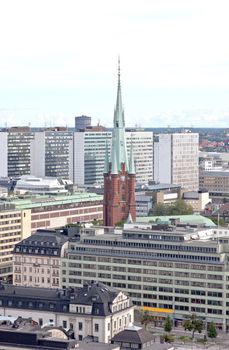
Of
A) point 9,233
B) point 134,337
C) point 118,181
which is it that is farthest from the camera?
point 118,181

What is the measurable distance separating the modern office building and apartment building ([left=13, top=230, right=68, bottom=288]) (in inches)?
904

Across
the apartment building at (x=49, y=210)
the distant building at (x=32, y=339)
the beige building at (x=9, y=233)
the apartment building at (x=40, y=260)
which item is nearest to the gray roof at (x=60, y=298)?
the distant building at (x=32, y=339)

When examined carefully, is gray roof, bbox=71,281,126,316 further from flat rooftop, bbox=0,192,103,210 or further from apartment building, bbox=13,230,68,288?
flat rooftop, bbox=0,192,103,210

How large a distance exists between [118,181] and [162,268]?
159 ft

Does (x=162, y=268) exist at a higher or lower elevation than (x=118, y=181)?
lower

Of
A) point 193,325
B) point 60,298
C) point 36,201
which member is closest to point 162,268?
point 193,325

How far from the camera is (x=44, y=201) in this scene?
192 metres

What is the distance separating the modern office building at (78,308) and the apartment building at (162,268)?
1410 centimetres

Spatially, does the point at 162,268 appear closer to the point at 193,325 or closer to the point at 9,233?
the point at 193,325

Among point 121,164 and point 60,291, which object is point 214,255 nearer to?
point 60,291

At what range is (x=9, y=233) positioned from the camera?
552ft

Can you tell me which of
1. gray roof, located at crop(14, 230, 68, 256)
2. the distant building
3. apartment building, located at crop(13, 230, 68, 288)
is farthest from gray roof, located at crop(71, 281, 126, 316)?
gray roof, located at crop(14, 230, 68, 256)

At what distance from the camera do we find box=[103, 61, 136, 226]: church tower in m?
181

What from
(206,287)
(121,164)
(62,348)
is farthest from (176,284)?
(121,164)
